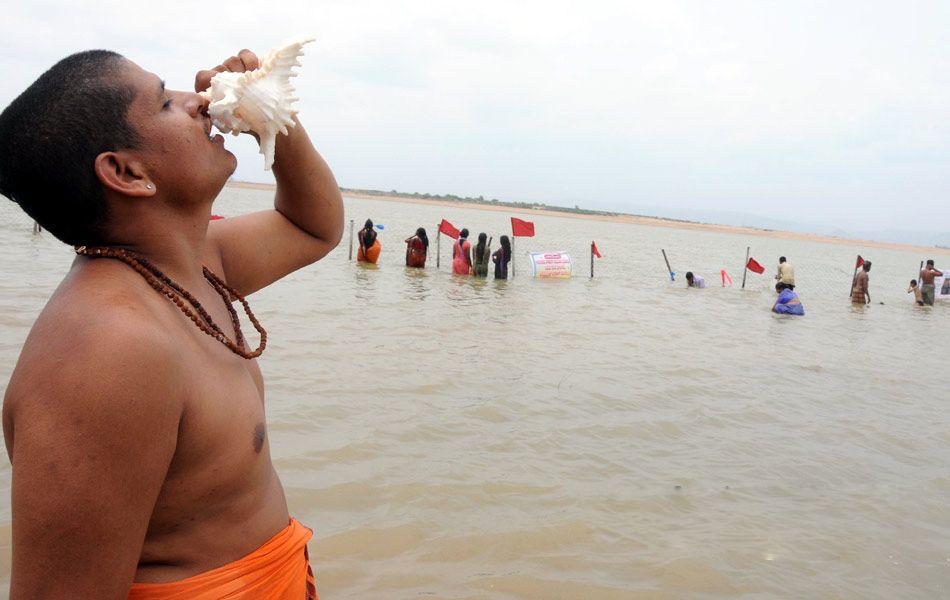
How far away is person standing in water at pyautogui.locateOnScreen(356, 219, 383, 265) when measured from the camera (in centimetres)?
1844

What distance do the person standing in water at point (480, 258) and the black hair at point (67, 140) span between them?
54.1 ft

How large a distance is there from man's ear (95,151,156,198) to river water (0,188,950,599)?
8.28 feet

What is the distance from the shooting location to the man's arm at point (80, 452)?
3.43 feet

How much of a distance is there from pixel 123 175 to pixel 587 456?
4.54 metres

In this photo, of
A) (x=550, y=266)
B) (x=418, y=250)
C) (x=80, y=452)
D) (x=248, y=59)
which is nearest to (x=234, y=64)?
(x=248, y=59)

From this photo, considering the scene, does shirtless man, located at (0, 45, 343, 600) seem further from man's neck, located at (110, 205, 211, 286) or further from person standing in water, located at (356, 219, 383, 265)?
person standing in water, located at (356, 219, 383, 265)

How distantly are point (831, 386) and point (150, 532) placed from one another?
8916mm

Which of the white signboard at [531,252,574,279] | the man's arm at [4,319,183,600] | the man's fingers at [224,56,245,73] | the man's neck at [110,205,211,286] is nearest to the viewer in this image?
the man's arm at [4,319,183,600]

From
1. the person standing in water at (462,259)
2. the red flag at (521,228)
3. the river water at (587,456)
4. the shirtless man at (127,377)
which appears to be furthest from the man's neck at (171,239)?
the red flag at (521,228)

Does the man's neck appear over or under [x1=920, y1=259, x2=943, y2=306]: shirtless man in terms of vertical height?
over

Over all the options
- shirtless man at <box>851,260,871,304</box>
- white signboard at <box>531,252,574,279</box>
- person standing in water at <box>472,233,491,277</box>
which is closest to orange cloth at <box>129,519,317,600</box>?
person standing in water at <box>472,233,491,277</box>

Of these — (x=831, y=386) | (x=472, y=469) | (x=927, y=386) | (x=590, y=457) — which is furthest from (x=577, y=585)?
(x=927, y=386)

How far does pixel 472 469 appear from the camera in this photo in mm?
4840

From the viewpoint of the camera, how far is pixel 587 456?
532 cm
